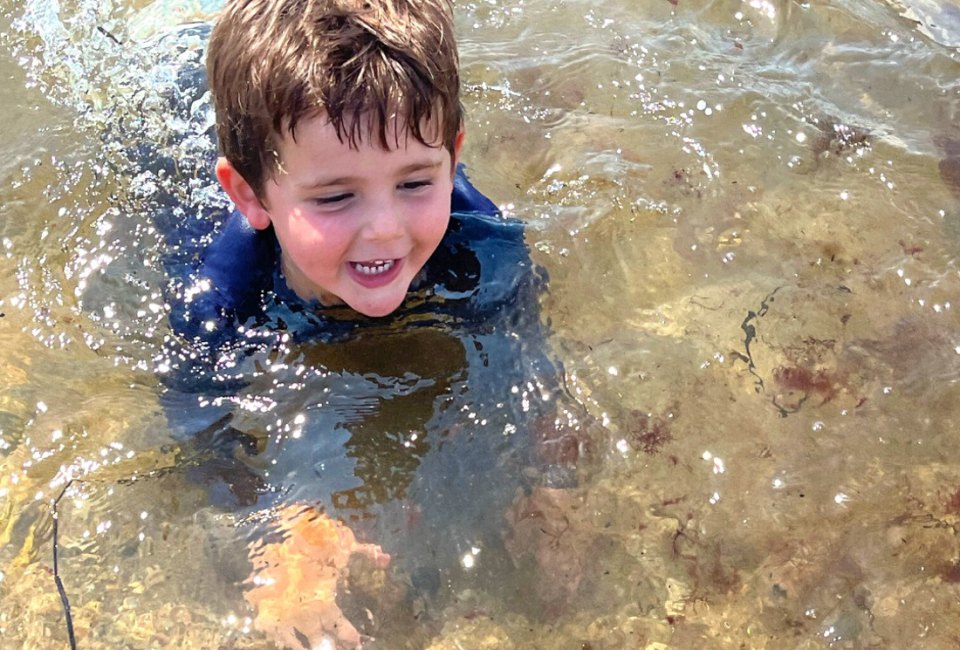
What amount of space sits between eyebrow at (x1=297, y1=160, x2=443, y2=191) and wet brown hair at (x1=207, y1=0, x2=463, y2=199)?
2.7 inches

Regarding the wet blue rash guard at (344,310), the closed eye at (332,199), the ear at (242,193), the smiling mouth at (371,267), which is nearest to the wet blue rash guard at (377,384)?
A: the wet blue rash guard at (344,310)

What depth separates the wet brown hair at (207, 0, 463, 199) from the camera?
2.59 m

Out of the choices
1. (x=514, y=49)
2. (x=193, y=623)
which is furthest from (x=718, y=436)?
(x=514, y=49)

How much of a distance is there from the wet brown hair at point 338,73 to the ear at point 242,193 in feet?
0.40

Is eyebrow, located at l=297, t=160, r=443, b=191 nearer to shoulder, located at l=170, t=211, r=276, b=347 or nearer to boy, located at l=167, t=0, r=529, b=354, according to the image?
boy, located at l=167, t=0, r=529, b=354

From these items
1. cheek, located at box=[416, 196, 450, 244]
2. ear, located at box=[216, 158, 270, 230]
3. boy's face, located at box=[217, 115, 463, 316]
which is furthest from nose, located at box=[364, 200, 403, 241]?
ear, located at box=[216, 158, 270, 230]

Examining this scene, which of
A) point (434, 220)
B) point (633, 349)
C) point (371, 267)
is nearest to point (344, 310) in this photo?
point (371, 267)

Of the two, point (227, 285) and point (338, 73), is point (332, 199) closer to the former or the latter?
point (338, 73)

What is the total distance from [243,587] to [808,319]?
225 cm

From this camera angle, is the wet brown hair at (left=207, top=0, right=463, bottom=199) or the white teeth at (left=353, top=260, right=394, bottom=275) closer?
the wet brown hair at (left=207, top=0, right=463, bottom=199)

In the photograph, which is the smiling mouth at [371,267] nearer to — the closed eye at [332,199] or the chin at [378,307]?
the chin at [378,307]

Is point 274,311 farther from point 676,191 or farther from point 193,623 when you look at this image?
point 676,191

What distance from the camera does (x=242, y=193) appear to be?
3084 mm

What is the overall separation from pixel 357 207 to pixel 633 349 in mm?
1226
